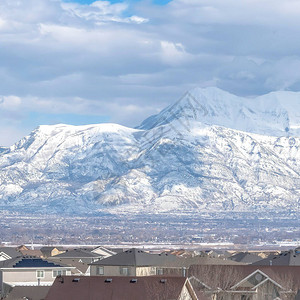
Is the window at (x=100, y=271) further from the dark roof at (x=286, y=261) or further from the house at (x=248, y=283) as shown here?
the house at (x=248, y=283)

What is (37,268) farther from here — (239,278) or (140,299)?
(140,299)

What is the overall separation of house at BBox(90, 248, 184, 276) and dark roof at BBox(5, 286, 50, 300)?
1715cm

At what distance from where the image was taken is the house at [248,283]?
104 meters

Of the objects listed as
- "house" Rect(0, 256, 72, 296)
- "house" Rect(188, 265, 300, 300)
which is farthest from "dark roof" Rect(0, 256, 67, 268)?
"house" Rect(188, 265, 300, 300)

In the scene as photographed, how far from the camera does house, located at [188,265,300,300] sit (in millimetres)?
103562

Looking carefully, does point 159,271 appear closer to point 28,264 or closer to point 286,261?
point 286,261

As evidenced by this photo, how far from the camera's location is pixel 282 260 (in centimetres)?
13012

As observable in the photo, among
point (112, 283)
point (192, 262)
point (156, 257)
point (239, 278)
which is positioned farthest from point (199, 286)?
point (156, 257)

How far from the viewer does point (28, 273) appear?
125562 mm

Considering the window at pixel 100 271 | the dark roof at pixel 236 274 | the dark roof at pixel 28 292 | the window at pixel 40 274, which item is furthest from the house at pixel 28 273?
the dark roof at pixel 236 274

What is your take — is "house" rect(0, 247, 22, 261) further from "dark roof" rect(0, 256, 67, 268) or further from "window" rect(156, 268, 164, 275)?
"window" rect(156, 268, 164, 275)

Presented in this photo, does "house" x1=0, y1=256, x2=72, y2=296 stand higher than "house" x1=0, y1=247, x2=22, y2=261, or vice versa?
"house" x1=0, y1=247, x2=22, y2=261

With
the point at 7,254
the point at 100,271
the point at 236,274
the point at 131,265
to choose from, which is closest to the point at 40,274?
the point at 100,271

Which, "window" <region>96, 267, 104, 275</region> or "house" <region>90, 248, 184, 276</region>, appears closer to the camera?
"house" <region>90, 248, 184, 276</region>
